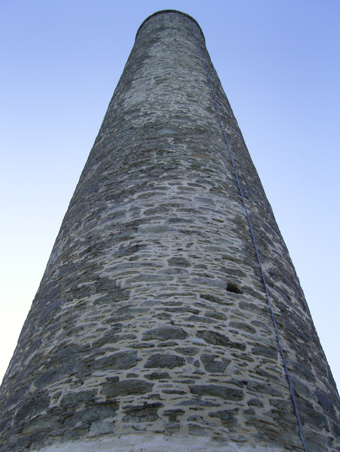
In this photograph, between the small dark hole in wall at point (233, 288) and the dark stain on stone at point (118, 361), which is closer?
the dark stain on stone at point (118, 361)

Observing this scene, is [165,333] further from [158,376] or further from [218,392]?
[218,392]

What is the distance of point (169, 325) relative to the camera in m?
3.51

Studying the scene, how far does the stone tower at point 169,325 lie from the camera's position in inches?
116

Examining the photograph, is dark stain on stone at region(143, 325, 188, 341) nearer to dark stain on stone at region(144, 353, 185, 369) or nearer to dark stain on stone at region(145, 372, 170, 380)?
dark stain on stone at region(144, 353, 185, 369)

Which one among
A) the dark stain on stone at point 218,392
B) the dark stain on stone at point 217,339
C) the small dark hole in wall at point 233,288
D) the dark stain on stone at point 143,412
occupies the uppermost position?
the small dark hole in wall at point 233,288

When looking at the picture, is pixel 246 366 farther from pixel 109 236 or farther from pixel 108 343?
pixel 109 236

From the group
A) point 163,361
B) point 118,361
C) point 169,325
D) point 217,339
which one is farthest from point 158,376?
point 217,339

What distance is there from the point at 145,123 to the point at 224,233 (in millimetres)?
2594

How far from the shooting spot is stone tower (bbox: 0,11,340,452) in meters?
2.96

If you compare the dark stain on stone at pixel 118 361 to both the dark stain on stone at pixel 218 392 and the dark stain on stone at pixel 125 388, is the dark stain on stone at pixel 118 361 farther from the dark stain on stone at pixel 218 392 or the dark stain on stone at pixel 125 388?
the dark stain on stone at pixel 218 392

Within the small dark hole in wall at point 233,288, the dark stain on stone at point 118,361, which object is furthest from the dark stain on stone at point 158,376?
the small dark hole in wall at point 233,288

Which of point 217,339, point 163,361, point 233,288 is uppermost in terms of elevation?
point 233,288

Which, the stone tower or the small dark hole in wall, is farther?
the small dark hole in wall

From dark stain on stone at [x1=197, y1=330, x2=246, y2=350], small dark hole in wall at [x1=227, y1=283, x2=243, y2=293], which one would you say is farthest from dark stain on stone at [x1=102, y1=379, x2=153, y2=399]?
small dark hole in wall at [x1=227, y1=283, x2=243, y2=293]
